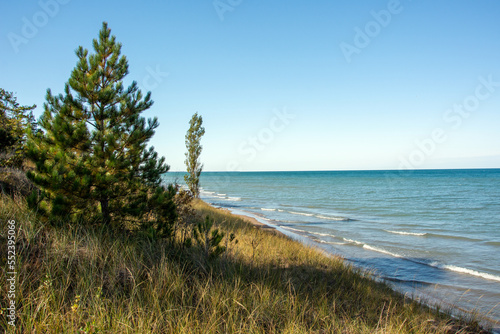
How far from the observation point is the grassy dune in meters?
3.20

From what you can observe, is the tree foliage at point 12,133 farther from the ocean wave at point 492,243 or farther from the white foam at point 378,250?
the ocean wave at point 492,243

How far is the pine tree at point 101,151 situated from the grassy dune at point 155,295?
0.58 meters

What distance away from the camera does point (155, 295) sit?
3.77m

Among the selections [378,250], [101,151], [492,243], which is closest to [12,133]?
[101,151]

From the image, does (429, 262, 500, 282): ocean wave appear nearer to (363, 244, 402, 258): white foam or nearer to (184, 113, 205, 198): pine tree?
(363, 244, 402, 258): white foam

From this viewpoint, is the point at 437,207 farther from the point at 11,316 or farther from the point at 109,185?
the point at 11,316

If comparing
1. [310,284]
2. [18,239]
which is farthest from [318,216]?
[18,239]

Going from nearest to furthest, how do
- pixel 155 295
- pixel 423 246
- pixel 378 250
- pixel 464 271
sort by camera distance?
pixel 155 295, pixel 464 271, pixel 378 250, pixel 423 246

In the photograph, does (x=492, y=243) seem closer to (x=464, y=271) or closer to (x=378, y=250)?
(x=464, y=271)

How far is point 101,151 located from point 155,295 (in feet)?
10.2

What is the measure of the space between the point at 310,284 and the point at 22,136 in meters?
9.28

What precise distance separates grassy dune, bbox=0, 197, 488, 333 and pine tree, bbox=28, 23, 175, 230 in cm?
58

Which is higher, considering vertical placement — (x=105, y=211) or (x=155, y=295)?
(x=105, y=211)

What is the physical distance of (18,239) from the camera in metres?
4.16
